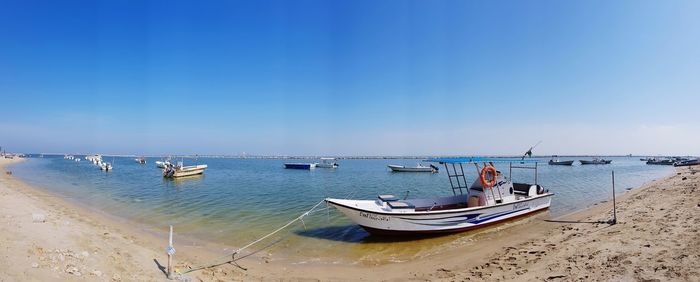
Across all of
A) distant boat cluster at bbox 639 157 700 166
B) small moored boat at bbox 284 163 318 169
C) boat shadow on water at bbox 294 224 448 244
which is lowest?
boat shadow on water at bbox 294 224 448 244

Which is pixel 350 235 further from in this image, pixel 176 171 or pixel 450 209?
pixel 176 171

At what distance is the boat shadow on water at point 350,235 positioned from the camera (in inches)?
528

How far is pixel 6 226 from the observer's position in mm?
9633

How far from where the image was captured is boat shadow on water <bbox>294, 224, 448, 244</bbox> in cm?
1341

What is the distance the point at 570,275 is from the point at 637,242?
3.39m

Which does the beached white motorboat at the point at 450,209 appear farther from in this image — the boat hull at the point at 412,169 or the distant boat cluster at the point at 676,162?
the distant boat cluster at the point at 676,162

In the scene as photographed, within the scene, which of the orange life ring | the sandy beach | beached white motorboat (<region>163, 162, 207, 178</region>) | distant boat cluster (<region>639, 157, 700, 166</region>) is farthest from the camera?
distant boat cluster (<region>639, 157, 700, 166</region>)

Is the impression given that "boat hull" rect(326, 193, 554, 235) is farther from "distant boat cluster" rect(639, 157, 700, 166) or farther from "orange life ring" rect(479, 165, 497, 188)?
"distant boat cluster" rect(639, 157, 700, 166)

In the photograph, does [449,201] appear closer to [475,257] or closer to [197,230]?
[475,257]

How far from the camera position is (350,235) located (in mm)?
14289

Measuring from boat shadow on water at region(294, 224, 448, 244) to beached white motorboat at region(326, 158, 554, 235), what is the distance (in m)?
0.30

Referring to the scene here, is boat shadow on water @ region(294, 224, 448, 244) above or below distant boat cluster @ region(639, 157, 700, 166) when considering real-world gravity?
below

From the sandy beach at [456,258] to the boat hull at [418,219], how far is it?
0.89m

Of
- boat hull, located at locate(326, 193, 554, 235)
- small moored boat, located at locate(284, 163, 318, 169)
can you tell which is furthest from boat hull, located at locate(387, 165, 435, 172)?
boat hull, located at locate(326, 193, 554, 235)
